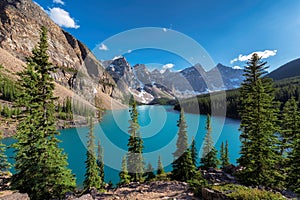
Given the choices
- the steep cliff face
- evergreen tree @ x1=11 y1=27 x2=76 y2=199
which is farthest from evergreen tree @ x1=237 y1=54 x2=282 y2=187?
the steep cliff face

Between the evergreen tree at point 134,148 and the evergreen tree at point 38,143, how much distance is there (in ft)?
26.9

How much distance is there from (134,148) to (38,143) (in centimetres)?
1042

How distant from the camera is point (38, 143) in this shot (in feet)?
32.4

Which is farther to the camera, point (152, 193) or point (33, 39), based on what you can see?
point (33, 39)

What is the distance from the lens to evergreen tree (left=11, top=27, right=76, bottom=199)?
9516mm

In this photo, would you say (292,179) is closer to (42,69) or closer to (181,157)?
(181,157)

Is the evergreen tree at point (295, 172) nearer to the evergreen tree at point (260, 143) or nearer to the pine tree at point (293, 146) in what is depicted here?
the pine tree at point (293, 146)

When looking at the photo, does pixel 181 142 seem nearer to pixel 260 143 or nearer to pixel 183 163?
pixel 183 163

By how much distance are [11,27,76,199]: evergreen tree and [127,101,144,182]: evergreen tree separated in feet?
26.9

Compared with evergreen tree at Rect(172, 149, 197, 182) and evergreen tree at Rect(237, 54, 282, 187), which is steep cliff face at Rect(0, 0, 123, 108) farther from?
evergreen tree at Rect(237, 54, 282, 187)

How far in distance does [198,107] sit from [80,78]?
112082 millimetres

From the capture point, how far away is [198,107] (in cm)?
11950

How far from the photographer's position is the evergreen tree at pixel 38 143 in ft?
31.2

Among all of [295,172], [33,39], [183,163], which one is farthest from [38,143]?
[33,39]
